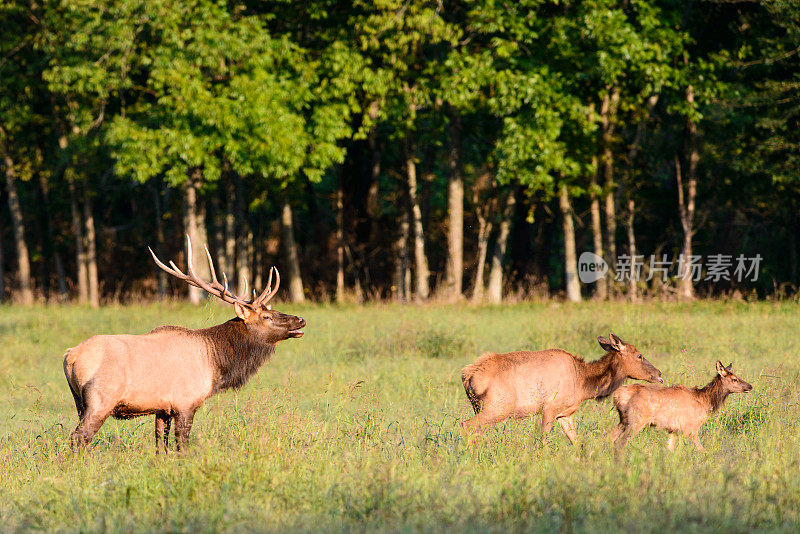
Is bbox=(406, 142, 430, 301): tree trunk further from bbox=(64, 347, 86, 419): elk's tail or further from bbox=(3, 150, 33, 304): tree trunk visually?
bbox=(64, 347, 86, 419): elk's tail

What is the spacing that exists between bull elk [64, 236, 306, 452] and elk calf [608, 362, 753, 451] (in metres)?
3.27

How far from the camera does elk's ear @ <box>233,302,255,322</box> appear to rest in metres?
9.42

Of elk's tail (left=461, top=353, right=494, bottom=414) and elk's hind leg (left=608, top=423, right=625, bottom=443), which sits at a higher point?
elk's tail (left=461, top=353, right=494, bottom=414)

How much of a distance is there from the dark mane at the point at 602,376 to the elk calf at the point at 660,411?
464 millimetres

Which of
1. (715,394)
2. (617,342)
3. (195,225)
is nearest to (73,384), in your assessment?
(617,342)

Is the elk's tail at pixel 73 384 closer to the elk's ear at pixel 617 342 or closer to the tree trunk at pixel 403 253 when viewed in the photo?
the elk's ear at pixel 617 342

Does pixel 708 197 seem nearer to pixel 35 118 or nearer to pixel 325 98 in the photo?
pixel 325 98

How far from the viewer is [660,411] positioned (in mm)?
8844

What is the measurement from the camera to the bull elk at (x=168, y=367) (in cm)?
843

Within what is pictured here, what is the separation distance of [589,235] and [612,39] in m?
13.3

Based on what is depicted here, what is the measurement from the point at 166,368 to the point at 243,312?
41.9 inches

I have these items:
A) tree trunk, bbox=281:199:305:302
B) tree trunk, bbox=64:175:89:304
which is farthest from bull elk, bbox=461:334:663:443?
tree trunk, bbox=64:175:89:304

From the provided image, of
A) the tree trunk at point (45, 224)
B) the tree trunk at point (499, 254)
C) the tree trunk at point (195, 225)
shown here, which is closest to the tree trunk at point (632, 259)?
the tree trunk at point (499, 254)

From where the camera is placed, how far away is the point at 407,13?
77.4 ft
